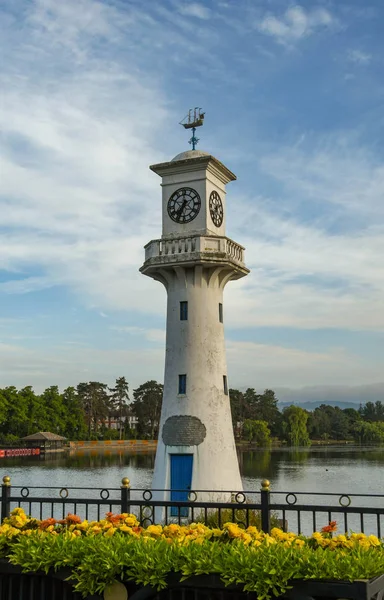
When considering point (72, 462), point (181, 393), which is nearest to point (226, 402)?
point (181, 393)

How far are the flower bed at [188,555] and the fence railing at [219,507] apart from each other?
1.21m

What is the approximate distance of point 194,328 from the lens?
882 inches

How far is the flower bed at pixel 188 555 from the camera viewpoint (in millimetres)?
4723

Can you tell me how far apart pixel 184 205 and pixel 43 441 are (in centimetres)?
6758

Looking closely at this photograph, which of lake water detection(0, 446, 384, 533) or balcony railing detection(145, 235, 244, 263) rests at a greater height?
balcony railing detection(145, 235, 244, 263)

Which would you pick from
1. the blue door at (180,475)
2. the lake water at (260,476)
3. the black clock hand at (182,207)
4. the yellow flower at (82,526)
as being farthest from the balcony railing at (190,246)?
the lake water at (260,476)

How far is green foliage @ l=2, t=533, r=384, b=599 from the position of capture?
4.70 metres

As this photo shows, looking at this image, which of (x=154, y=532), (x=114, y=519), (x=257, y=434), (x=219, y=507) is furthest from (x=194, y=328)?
(x=257, y=434)

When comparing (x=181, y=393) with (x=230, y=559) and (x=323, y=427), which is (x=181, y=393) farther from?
(x=323, y=427)

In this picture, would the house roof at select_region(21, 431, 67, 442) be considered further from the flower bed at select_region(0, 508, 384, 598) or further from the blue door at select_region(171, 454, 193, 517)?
the flower bed at select_region(0, 508, 384, 598)

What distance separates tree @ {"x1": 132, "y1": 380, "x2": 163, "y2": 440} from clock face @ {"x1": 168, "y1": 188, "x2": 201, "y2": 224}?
91.8 m

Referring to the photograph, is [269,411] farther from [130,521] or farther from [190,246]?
[130,521]

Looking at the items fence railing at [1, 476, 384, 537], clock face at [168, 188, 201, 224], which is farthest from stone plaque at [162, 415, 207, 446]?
clock face at [168, 188, 201, 224]

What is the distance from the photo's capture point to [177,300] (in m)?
22.8
